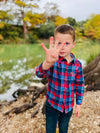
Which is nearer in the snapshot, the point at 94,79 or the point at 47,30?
the point at 94,79

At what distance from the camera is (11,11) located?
93.4 feet

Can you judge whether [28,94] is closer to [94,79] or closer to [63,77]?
[94,79]

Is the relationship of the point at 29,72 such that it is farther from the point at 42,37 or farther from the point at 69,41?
the point at 42,37

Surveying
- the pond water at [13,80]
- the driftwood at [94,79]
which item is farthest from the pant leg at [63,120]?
the pond water at [13,80]

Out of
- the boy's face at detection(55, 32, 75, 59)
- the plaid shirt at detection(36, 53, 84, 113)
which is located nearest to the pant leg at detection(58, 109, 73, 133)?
the plaid shirt at detection(36, 53, 84, 113)

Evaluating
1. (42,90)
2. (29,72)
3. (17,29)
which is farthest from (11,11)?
(42,90)

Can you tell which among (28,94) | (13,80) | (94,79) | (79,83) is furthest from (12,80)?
(79,83)

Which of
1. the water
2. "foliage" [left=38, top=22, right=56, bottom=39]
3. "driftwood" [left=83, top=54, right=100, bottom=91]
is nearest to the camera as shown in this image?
"driftwood" [left=83, top=54, right=100, bottom=91]

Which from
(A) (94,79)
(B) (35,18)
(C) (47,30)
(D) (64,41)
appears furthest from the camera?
(B) (35,18)

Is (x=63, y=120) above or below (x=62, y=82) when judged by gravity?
below

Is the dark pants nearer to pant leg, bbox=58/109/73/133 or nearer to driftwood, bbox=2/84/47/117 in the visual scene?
pant leg, bbox=58/109/73/133

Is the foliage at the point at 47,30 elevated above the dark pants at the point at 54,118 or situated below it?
above

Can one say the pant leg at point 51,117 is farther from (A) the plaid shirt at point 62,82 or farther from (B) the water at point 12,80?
(B) the water at point 12,80

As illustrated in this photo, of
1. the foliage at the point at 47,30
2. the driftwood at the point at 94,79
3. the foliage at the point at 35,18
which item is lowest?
the driftwood at the point at 94,79
